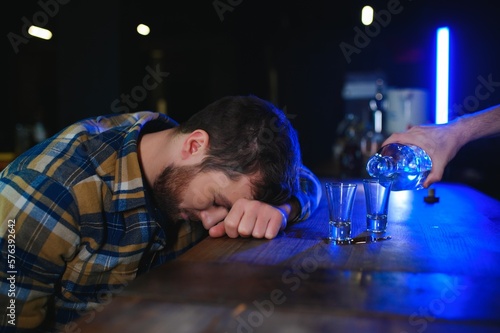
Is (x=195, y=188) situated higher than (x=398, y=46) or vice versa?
(x=398, y=46)

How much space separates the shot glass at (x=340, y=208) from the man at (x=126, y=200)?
0.14m

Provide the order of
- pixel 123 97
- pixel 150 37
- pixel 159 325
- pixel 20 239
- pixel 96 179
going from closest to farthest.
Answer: pixel 159 325
pixel 20 239
pixel 96 179
pixel 123 97
pixel 150 37

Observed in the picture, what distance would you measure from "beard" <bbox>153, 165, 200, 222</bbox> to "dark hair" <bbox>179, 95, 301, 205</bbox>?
0.05 meters

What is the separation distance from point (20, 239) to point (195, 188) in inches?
17.1

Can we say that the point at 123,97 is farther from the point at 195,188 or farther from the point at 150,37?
the point at 195,188


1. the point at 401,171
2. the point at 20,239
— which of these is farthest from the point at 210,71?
the point at 20,239

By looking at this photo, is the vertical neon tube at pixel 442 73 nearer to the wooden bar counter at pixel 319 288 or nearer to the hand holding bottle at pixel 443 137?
the hand holding bottle at pixel 443 137

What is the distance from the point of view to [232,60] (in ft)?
15.9

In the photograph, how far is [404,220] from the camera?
4.71 feet

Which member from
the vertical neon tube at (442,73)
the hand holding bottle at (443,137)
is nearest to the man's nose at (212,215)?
the hand holding bottle at (443,137)

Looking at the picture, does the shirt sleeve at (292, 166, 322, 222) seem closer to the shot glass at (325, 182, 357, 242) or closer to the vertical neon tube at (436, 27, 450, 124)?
the shot glass at (325, 182, 357, 242)

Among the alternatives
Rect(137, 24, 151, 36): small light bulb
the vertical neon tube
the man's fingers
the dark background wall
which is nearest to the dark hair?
the man's fingers

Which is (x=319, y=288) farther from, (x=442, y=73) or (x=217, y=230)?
(x=442, y=73)

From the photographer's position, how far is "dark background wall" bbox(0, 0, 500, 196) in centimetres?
367
